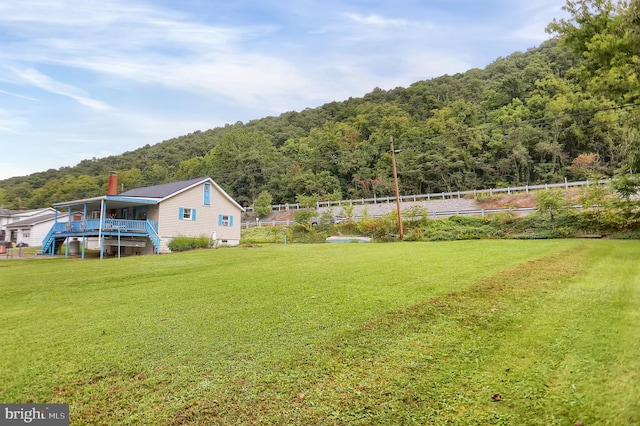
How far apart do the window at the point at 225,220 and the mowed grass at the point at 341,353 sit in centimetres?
1803

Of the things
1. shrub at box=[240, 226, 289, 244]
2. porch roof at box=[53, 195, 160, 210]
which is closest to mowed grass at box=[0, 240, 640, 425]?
porch roof at box=[53, 195, 160, 210]

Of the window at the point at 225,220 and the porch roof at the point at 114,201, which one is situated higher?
the porch roof at the point at 114,201

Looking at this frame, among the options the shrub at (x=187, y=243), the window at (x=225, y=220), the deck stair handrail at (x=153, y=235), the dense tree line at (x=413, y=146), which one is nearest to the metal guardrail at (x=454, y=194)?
the dense tree line at (x=413, y=146)

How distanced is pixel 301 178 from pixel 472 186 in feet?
80.9

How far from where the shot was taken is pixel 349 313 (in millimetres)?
5094

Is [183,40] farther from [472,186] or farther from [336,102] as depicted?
[336,102]

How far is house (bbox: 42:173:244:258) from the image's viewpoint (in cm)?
1966

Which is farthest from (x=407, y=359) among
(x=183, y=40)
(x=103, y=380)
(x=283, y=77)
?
(x=283, y=77)

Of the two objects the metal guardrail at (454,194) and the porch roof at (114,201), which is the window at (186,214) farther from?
the metal guardrail at (454,194)

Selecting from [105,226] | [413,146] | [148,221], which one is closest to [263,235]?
[148,221]

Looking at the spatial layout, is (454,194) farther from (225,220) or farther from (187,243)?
(187,243)

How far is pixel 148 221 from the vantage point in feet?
67.8

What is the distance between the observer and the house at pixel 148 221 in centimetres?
1966
